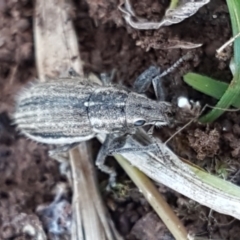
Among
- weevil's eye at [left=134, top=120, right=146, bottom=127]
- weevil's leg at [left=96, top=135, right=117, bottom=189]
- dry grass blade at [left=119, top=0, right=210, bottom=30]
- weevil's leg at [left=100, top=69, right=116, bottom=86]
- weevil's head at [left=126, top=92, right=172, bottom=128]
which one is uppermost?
dry grass blade at [left=119, top=0, right=210, bottom=30]

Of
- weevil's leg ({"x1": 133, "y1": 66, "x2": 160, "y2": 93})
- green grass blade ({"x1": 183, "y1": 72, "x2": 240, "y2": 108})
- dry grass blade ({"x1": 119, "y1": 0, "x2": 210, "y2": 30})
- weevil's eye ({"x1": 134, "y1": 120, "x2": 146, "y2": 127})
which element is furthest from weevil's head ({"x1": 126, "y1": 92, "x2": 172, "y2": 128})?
dry grass blade ({"x1": 119, "y1": 0, "x2": 210, "y2": 30})

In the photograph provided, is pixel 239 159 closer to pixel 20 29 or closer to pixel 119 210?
pixel 119 210

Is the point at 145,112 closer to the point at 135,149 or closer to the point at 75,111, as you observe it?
the point at 135,149

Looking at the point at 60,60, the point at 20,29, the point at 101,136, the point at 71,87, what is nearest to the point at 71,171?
the point at 101,136

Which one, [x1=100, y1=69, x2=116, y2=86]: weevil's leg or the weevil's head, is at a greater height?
[x1=100, y1=69, x2=116, y2=86]: weevil's leg

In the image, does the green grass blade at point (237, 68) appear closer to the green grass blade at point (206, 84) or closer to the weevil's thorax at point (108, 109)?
the green grass blade at point (206, 84)

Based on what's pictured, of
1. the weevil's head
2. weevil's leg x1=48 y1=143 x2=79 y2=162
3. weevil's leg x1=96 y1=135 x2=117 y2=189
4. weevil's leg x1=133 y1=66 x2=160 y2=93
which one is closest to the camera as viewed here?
the weevil's head

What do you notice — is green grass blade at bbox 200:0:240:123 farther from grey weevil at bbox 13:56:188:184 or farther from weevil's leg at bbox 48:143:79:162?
weevil's leg at bbox 48:143:79:162

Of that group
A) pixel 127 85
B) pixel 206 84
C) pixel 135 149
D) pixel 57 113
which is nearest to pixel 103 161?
pixel 135 149
